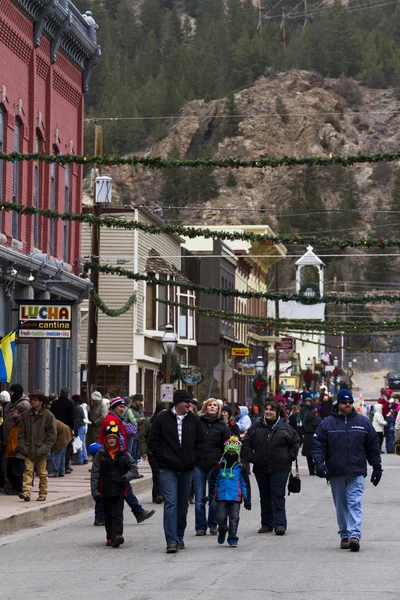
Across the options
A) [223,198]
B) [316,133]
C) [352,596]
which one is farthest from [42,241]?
[316,133]

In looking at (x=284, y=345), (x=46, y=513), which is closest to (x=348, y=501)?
(x=46, y=513)

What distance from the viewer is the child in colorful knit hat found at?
15.6 meters

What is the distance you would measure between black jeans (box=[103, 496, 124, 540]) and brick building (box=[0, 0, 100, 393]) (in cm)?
1192

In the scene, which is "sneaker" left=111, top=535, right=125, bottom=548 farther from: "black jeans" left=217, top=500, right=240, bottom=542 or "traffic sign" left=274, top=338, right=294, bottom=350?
"traffic sign" left=274, top=338, right=294, bottom=350

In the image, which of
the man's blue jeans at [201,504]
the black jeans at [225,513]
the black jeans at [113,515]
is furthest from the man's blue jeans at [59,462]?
the black jeans at [225,513]

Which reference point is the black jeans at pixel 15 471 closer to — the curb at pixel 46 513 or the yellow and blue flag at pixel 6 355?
the curb at pixel 46 513

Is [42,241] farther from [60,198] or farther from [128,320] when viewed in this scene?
[128,320]

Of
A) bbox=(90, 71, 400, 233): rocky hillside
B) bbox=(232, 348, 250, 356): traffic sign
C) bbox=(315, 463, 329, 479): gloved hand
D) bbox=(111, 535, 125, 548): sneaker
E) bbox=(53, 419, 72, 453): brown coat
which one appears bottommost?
bbox=(111, 535, 125, 548): sneaker

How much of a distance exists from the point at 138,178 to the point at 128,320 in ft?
451

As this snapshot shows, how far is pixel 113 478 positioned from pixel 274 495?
7.61ft

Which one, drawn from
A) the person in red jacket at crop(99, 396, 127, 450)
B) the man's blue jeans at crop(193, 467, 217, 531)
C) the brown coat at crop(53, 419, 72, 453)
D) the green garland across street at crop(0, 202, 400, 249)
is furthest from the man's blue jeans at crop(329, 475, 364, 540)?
the green garland across street at crop(0, 202, 400, 249)

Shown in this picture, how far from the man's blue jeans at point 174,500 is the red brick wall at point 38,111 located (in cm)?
1545

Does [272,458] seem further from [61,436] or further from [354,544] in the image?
[61,436]

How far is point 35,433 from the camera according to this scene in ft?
65.8
